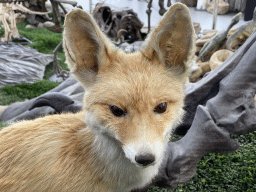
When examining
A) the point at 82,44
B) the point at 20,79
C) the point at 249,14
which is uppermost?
the point at 82,44

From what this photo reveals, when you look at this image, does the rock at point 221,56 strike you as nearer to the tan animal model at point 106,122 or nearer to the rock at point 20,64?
the tan animal model at point 106,122

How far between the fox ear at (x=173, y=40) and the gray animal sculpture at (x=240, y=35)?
121 inches

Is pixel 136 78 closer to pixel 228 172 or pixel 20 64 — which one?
pixel 228 172

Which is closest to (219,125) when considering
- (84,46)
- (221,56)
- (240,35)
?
(84,46)

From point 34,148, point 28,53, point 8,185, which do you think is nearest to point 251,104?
point 34,148

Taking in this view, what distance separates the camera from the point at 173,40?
124 centimetres

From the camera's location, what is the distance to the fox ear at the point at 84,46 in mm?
1153

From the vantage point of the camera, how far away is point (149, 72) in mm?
1242

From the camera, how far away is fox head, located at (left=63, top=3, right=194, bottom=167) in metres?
1.10

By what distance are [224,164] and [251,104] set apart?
2.29ft

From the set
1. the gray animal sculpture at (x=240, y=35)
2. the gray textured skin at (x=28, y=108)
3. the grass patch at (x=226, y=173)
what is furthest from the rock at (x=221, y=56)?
the gray textured skin at (x=28, y=108)

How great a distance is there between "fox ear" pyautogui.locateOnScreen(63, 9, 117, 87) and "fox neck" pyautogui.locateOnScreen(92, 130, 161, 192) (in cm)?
38

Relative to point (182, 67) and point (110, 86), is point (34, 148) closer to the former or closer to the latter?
point (110, 86)

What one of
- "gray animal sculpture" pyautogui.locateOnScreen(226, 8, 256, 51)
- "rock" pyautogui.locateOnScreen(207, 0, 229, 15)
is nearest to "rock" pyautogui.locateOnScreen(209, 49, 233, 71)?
"gray animal sculpture" pyautogui.locateOnScreen(226, 8, 256, 51)
